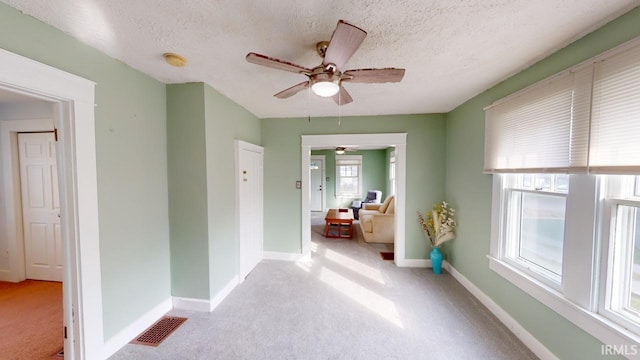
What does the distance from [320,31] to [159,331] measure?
2837mm

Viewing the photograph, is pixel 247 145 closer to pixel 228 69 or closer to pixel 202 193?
pixel 202 193

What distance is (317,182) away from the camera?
7.84 m

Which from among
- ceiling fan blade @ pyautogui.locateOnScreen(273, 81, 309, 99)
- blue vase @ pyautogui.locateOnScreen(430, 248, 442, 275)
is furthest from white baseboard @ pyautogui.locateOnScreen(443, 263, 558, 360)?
ceiling fan blade @ pyautogui.locateOnScreen(273, 81, 309, 99)

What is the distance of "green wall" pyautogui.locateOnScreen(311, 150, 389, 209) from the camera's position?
301 inches

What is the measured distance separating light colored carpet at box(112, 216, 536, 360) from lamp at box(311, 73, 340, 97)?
203 cm

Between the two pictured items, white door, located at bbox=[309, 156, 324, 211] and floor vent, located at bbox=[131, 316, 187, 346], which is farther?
white door, located at bbox=[309, 156, 324, 211]

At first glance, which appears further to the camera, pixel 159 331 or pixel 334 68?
pixel 159 331

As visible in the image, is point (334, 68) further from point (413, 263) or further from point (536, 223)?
point (413, 263)

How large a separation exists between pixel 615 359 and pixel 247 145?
357cm

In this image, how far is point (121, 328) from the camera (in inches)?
73.4

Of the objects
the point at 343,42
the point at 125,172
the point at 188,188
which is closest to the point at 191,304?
the point at 188,188

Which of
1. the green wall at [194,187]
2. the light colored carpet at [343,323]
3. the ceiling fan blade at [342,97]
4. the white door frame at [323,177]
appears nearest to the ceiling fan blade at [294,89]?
the ceiling fan blade at [342,97]

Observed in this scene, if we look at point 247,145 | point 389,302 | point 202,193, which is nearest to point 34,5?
point 202,193

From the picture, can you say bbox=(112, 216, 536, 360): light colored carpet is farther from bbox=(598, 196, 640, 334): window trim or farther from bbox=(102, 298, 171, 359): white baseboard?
bbox=(598, 196, 640, 334): window trim
